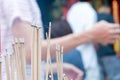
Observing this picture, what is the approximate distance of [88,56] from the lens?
11.4 feet

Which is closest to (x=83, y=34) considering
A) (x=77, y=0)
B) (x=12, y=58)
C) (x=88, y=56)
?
(x=12, y=58)

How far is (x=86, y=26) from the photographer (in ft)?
11.3

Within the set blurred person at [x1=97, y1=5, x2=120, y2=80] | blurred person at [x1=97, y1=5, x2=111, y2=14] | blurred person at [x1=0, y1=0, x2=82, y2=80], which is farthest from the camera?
blurred person at [x1=97, y1=5, x2=111, y2=14]

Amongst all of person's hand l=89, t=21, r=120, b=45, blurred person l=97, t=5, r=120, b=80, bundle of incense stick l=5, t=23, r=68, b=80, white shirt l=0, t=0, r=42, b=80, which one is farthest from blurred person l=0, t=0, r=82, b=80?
blurred person l=97, t=5, r=120, b=80

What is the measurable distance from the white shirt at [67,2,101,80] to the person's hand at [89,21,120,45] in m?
1.30

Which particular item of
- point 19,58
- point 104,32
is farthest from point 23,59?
point 104,32

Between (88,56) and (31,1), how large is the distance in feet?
6.62

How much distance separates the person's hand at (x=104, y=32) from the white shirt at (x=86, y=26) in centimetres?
130

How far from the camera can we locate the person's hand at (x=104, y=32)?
2027 mm

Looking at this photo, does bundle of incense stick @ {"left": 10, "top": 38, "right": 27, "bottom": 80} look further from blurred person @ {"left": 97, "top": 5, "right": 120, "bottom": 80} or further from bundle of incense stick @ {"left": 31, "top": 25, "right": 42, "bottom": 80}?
blurred person @ {"left": 97, "top": 5, "right": 120, "bottom": 80}

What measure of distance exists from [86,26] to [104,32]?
4.53 feet

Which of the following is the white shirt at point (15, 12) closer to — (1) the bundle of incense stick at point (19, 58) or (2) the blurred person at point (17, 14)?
(2) the blurred person at point (17, 14)

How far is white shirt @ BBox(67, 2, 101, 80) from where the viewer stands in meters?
3.45

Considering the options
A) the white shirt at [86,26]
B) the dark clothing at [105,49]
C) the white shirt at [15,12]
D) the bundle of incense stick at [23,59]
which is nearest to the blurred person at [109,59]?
the dark clothing at [105,49]
